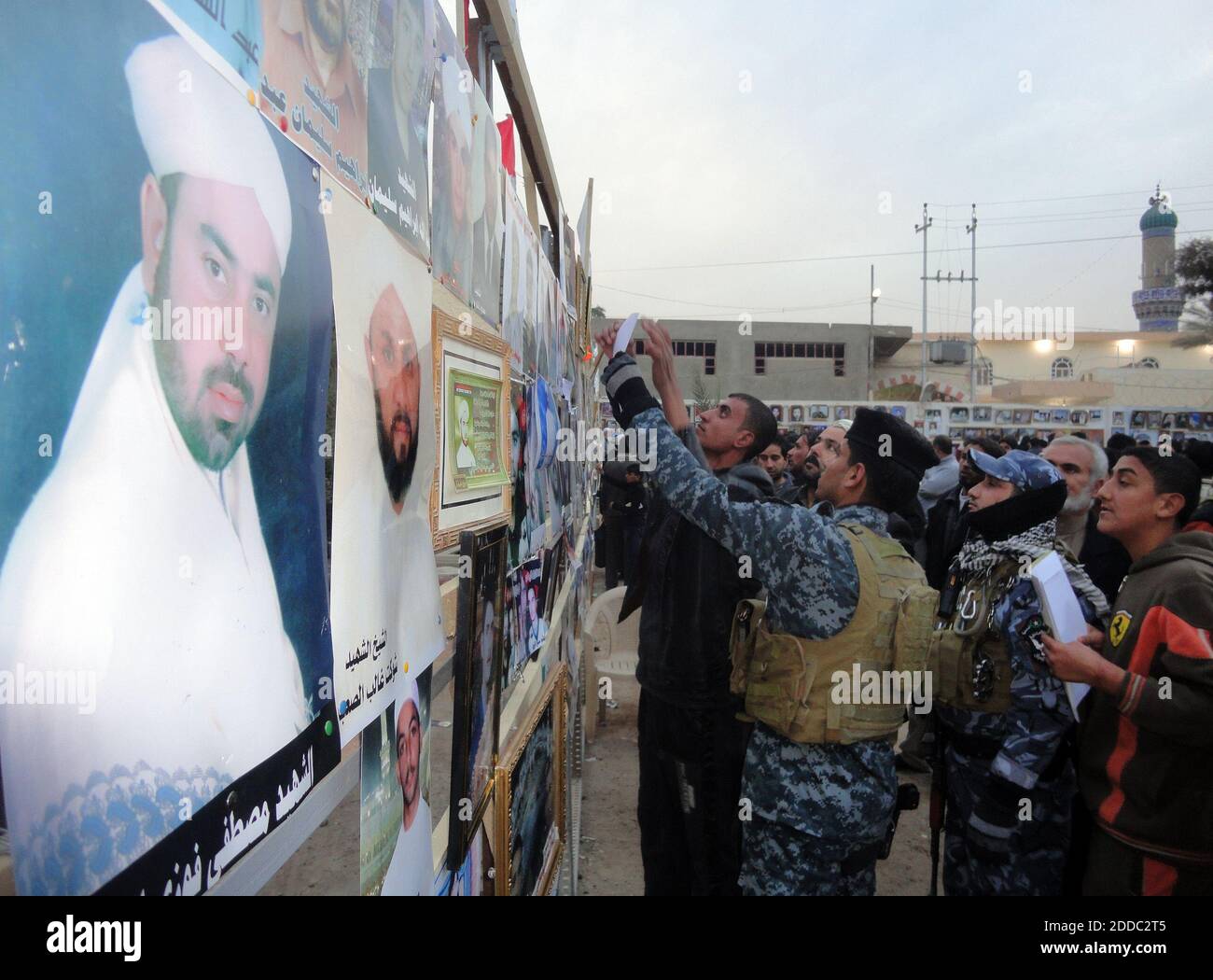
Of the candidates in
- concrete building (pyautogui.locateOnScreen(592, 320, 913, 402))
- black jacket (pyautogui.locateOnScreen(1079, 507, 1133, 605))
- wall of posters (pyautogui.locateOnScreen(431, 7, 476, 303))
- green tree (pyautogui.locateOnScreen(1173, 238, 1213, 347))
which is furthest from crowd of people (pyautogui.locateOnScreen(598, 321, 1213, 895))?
concrete building (pyautogui.locateOnScreen(592, 320, 913, 402))

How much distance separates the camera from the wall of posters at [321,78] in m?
0.74

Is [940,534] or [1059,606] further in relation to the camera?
[940,534]

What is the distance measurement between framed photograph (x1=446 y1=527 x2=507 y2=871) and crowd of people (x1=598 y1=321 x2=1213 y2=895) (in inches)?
36.2

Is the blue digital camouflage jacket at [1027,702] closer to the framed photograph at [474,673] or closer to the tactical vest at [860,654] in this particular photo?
the tactical vest at [860,654]

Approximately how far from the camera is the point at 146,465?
1.84ft

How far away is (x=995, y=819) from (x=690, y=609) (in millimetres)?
1381

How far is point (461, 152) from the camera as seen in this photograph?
1.42 meters

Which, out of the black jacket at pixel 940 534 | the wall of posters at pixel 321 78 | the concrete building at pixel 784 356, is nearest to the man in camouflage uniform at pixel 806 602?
the wall of posters at pixel 321 78

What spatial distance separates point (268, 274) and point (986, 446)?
6.71 m

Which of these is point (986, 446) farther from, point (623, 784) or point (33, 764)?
point (33, 764)

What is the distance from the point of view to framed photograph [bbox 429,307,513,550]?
1261mm

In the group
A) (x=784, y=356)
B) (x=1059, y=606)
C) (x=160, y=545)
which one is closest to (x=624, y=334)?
(x=1059, y=606)

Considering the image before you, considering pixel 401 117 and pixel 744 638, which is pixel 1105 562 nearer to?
pixel 744 638

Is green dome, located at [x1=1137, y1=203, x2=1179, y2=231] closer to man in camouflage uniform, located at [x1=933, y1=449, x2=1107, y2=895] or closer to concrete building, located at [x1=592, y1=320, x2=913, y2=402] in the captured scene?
concrete building, located at [x1=592, y1=320, x2=913, y2=402]
